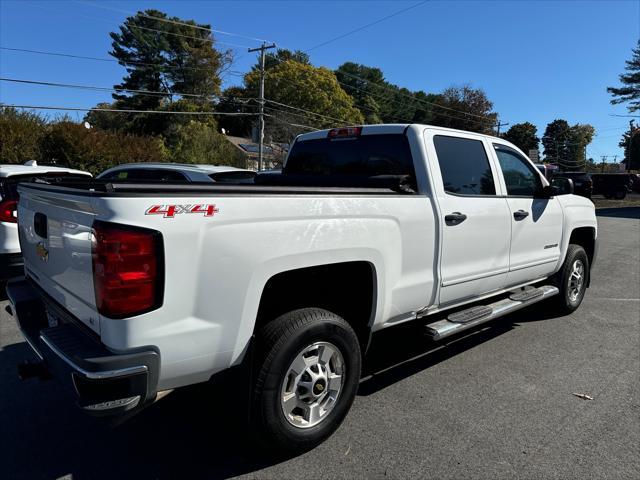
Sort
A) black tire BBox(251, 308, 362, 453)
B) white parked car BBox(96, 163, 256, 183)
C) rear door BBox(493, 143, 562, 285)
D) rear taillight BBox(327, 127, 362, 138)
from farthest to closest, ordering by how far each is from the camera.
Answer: white parked car BBox(96, 163, 256, 183) → rear door BBox(493, 143, 562, 285) → rear taillight BBox(327, 127, 362, 138) → black tire BBox(251, 308, 362, 453)

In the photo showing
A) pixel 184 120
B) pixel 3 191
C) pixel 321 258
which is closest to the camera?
pixel 321 258

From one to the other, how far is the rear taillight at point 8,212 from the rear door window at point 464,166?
4.74m

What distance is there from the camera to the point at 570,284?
19.1 ft

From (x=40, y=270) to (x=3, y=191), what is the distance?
331cm

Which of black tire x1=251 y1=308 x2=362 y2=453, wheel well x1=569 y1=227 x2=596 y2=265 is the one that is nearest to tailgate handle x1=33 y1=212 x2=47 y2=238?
black tire x1=251 y1=308 x2=362 y2=453

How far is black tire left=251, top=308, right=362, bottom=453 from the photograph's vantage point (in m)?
2.64

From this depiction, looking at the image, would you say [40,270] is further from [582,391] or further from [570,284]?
[570,284]

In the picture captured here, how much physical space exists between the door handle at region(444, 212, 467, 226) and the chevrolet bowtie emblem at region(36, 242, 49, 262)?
2.70 metres

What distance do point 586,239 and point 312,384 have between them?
4.93m

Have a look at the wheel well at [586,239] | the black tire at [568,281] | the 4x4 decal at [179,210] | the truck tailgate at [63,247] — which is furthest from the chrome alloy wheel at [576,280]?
the truck tailgate at [63,247]

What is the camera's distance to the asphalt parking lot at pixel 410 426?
9.16 ft

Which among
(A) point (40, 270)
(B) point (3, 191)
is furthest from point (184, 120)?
(A) point (40, 270)

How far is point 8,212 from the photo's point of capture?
555 centimetres

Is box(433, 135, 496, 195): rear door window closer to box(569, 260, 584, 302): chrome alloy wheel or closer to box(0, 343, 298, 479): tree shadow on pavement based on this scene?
box(569, 260, 584, 302): chrome alloy wheel
